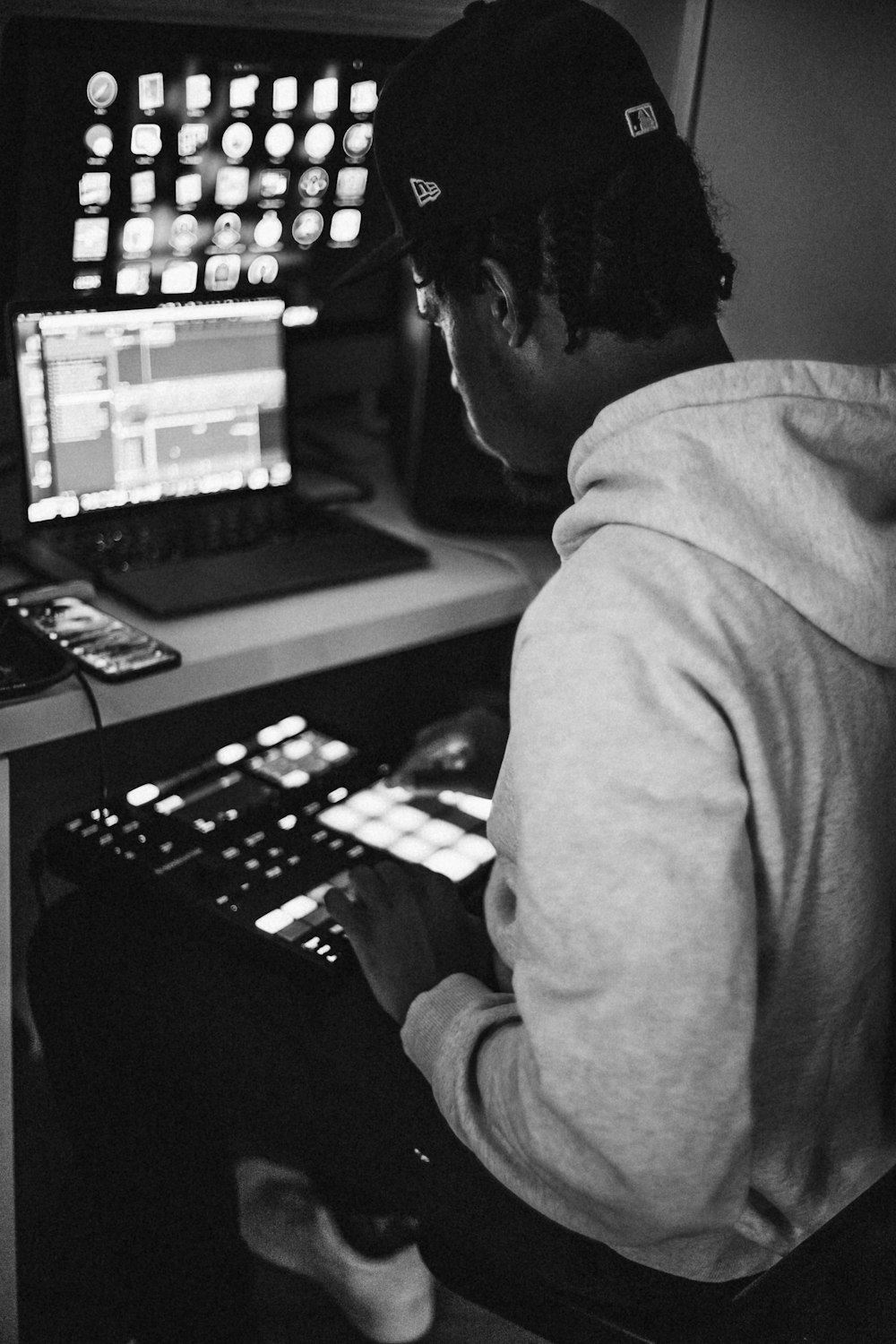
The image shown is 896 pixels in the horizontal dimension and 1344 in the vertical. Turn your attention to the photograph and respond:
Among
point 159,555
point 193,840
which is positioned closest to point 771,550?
point 193,840

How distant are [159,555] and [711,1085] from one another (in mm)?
891

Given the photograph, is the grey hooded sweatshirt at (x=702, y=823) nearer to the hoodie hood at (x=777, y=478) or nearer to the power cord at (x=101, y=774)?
the hoodie hood at (x=777, y=478)

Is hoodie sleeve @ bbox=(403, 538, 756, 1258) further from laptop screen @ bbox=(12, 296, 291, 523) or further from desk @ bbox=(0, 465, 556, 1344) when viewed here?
laptop screen @ bbox=(12, 296, 291, 523)

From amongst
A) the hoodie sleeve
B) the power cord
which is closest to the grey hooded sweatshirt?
the hoodie sleeve

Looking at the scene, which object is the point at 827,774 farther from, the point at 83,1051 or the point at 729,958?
the point at 83,1051

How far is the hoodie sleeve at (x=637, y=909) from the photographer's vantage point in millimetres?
616

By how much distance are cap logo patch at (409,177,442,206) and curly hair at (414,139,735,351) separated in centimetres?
3

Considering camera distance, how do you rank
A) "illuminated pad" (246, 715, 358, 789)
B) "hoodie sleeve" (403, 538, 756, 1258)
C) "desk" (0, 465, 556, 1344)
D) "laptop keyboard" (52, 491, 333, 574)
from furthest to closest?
1. "laptop keyboard" (52, 491, 333, 574)
2. "illuminated pad" (246, 715, 358, 789)
3. "desk" (0, 465, 556, 1344)
4. "hoodie sleeve" (403, 538, 756, 1258)

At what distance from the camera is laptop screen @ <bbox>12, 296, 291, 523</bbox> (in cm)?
126

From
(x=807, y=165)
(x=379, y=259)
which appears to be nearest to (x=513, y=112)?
(x=379, y=259)

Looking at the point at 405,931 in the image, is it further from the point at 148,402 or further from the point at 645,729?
the point at 148,402

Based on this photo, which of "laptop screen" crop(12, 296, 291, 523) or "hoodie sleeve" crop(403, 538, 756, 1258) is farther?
"laptop screen" crop(12, 296, 291, 523)

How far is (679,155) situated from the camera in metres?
0.85

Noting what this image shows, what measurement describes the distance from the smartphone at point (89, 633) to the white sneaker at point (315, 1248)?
573mm
